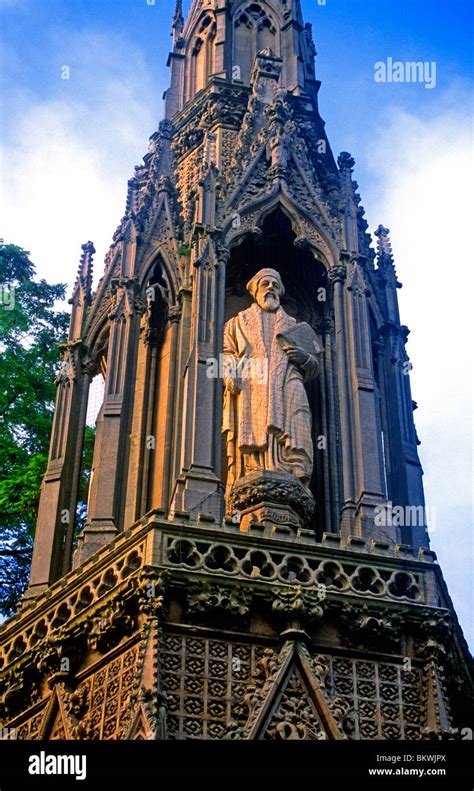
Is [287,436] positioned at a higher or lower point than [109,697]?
higher

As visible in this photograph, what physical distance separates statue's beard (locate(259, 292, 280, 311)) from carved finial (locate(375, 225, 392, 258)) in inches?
111

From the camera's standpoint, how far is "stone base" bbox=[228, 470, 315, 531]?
782 inches

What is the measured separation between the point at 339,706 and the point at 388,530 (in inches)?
126

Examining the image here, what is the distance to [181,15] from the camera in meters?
30.4

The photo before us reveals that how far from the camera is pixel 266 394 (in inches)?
833

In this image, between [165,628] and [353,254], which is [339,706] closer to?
[165,628]

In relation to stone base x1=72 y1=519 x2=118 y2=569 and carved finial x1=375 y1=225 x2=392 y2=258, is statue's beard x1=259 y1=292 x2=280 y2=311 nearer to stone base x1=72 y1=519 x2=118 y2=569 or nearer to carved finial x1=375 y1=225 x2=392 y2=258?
carved finial x1=375 y1=225 x2=392 y2=258

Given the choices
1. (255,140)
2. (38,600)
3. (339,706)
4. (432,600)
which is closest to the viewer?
(339,706)

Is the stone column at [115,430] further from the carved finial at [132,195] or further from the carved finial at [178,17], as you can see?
the carved finial at [178,17]

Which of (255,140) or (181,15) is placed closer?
(255,140)

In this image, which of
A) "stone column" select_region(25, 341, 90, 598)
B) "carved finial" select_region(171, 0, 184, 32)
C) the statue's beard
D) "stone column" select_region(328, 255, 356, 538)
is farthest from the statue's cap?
"carved finial" select_region(171, 0, 184, 32)
